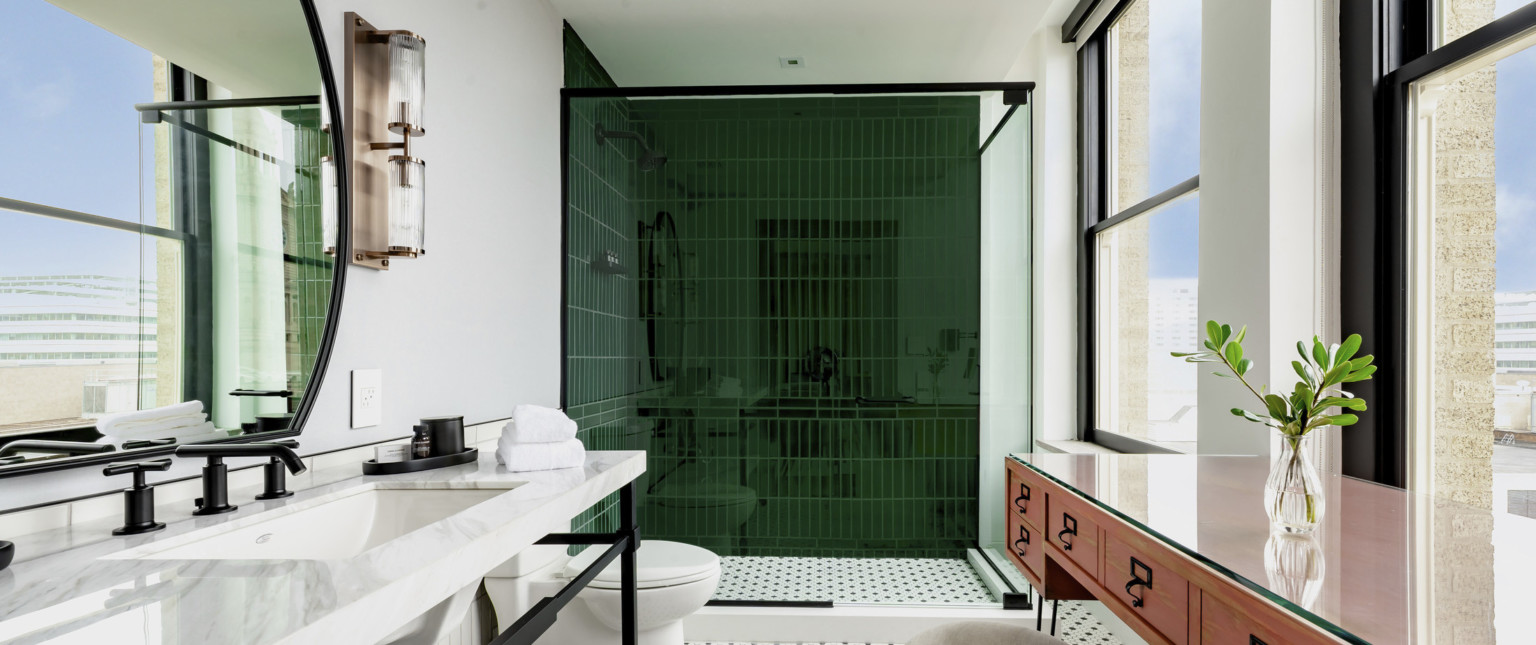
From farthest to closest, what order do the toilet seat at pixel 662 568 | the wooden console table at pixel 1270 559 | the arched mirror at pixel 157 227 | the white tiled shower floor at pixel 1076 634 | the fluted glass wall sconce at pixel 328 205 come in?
1. the white tiled shower floor at pixel 1076 634
2. the toilet seat at pixel 662 568
3. the fluted glass wall sconce at pixel 328 205
4. the arched mirror at pixel 157 227
5. the wooden console table at pixel 1270 559

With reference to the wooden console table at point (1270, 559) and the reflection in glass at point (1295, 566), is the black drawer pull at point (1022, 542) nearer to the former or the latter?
the wooden console table at point (1270, 559)

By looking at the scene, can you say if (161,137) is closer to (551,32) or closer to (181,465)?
(181,465)

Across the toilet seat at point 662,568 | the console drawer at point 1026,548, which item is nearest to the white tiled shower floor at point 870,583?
the toilet seat at point 662,568

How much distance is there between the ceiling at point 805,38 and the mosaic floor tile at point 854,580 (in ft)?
6.45

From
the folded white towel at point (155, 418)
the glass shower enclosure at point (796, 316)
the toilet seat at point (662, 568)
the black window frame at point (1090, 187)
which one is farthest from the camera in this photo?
the black window frame at point (1090, 187)

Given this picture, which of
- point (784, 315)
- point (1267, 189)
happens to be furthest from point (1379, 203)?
point (784, 315)

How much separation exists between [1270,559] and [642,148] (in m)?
2.39

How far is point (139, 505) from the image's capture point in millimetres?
922

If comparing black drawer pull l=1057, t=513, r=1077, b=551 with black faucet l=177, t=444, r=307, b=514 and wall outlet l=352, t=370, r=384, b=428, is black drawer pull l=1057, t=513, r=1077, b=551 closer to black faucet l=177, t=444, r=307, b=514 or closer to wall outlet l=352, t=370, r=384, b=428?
black faucet l=177, t=444, r=307, b=514

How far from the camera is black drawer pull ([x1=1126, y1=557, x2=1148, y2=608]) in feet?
3.45

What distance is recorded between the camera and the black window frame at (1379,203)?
152cm

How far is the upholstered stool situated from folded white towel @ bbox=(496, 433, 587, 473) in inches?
28.8

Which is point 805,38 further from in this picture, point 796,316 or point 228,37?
point 228,37

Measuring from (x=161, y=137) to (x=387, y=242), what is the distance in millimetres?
576
